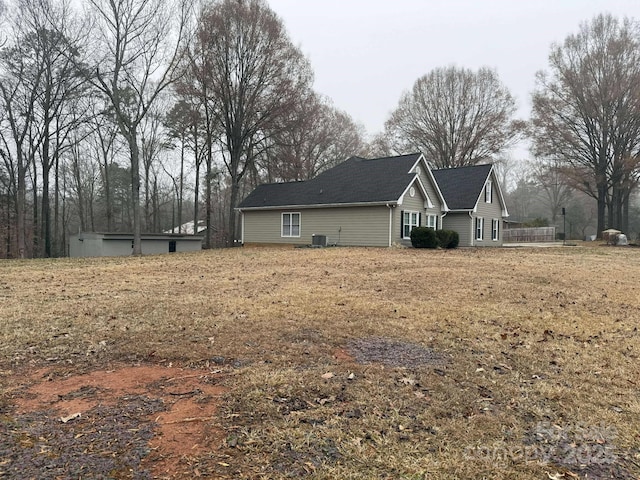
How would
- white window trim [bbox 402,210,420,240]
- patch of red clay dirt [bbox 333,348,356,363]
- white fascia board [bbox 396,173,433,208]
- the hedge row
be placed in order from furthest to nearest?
white window trim [bbox 402,210,420,240] < white fascia board [bbox 396,173,433,208] < the hedge row < patch of red clay dirt [bbox 333,348,356,363]

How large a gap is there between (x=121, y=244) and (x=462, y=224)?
21176 millimetres

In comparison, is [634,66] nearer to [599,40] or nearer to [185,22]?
[599,40]

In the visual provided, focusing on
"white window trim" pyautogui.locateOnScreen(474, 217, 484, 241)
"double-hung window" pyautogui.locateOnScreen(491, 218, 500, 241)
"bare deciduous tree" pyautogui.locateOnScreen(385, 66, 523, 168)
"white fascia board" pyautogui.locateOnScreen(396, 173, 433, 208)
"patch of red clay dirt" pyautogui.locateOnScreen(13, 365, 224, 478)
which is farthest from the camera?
"bare deciduous tree" pyautogui.locateOnScreen(385, 66, 523, 168)

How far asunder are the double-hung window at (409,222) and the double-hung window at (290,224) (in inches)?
238

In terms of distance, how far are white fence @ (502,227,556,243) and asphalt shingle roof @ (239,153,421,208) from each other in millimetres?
20730

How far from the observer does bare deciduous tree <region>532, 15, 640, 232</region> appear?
27.8 metres

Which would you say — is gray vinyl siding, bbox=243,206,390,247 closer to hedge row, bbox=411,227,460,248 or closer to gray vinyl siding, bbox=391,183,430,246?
gray vinyl siding, bbox=391,183,430,246

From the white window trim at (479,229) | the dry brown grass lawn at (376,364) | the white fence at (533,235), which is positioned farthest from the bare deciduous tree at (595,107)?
the dry brown grass lawn at (376,364)

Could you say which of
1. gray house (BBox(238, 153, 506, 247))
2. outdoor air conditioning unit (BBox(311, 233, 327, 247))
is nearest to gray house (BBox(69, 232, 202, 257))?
gray house (BBox(238, 153, 506, 247))

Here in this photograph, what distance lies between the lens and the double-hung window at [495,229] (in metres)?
27.0

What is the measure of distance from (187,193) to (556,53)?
114 ft

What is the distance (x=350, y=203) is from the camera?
2089 centimetres

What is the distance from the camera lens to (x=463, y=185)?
1003 inches

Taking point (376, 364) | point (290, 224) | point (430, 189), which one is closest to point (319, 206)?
point (290, 224)
